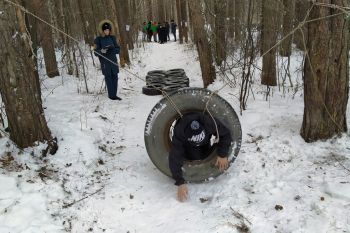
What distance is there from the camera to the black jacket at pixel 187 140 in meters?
3.56

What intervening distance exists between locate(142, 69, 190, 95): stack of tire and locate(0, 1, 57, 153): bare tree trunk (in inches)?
151

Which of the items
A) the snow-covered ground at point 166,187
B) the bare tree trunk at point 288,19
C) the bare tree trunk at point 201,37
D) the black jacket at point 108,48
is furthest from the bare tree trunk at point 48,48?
the bare tree trunk at point 288,19

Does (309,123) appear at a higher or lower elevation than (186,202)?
higher

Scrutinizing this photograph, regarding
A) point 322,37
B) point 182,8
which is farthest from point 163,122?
point 182,8

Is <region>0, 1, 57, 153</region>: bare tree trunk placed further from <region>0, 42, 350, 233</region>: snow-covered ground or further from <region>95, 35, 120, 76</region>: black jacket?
<region>95, 35, 120, 76</region>: black jacket

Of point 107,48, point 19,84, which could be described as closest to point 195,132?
point 19,84

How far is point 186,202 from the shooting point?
3.65m

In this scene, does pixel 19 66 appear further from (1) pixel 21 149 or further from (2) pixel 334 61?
(2) pixel 334 61

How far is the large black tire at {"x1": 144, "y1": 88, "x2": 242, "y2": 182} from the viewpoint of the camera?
3.99 meters

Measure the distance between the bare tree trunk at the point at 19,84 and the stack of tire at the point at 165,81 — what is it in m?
3.84

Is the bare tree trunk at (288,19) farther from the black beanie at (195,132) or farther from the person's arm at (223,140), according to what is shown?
the black beanie at (195,132)

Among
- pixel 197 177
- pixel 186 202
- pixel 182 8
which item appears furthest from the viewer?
pixel 182 8

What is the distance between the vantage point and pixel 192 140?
3.56 meters

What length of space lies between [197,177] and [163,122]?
2.46 ft
